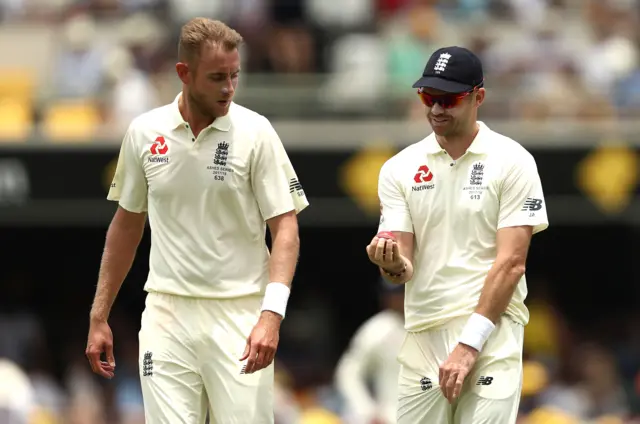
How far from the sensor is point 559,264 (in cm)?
1898

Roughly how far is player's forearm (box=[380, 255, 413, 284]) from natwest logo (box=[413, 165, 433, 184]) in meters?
0.39

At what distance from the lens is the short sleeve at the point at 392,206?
7.38m

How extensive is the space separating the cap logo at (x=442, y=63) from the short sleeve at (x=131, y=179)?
1.52 metres

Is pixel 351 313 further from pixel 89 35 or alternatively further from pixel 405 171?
pixel 405 171

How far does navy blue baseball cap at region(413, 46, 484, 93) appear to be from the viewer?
23.7ft

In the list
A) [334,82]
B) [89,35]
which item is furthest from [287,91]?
[89,35]

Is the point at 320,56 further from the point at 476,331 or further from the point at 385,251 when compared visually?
the point at 385,251

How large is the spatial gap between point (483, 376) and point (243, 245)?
1.33 meters

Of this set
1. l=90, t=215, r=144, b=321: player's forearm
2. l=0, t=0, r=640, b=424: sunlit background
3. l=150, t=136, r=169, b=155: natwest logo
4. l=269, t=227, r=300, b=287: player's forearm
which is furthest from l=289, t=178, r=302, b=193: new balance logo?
l=0, t=0, r=640, b=424: sunlit background

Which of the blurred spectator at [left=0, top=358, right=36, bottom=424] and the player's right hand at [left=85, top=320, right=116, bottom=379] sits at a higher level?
the player's right hand at [left=85, top=320, right=116, bottom=379]

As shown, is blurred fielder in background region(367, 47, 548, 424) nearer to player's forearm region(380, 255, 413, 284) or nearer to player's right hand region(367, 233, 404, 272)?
player's forearm region(380, 255, 413, 284)

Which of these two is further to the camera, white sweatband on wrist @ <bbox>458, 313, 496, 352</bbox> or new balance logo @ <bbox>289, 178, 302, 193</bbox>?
new balance logo @ <bbox>289, 178, 302, 193</bbox>

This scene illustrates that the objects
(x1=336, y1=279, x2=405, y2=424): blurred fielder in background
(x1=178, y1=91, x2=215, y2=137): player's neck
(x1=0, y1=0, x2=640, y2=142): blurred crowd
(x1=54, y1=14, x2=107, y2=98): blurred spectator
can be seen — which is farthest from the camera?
(x1=54, y1=14, x2=107, y2=98): blurred spectator

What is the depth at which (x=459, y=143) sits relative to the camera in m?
7.41
